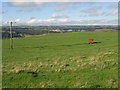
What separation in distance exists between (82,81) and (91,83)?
48cm

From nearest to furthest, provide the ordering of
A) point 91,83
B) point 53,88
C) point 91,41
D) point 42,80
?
point 53,88, point 91,83, point 42,80, point 91,41

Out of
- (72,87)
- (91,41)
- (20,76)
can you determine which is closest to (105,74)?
(72,87)

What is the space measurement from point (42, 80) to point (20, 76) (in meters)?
1.20

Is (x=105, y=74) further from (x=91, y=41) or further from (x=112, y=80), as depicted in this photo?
(x=91, y=41)

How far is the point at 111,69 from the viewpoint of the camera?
973 cm

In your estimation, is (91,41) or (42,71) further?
(91,41)

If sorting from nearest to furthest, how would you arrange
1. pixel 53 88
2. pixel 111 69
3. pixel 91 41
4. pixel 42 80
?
pixel 53 88 < pixel 42 80 < pixel 111 69 < pixel 91 41

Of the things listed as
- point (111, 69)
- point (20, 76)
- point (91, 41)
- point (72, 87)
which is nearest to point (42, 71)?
point (20, 76)

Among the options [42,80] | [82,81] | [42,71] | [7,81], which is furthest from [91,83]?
[7,81]

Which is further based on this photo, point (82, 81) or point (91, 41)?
point (91, 41)

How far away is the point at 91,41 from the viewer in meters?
40.2

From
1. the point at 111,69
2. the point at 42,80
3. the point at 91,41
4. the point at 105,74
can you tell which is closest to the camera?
the point at 42,80

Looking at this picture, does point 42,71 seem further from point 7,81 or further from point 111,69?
point 111,69

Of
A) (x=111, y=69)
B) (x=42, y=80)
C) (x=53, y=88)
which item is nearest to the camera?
(x=53, y=88)
